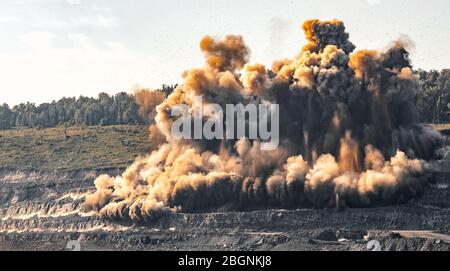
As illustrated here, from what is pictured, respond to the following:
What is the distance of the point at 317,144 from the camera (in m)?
189

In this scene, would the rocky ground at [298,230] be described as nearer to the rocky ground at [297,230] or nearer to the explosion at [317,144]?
the rocky ground at [297,230]

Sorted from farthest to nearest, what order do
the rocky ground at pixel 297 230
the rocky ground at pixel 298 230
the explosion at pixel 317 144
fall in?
the explosion at pixel 317 144 → the rocky ground at pixel 297 230 → the rocky ground at pixel 298 230

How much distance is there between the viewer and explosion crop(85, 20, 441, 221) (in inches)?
7087

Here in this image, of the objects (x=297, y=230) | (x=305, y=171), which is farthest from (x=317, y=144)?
(x=297, y=230)


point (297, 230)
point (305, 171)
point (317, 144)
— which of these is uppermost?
point (317, 144)

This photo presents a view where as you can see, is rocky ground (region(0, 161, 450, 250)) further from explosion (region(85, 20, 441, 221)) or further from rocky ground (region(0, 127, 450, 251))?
explosion (region(85, 20, 441, 221))

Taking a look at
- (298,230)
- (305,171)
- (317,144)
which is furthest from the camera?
(317,144)

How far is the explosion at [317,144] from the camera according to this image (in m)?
180

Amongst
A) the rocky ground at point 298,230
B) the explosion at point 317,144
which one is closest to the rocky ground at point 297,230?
the rocky ground at point 298,230

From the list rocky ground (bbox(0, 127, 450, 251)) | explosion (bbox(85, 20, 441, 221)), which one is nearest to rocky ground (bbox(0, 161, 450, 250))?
rocky ground (bbox(0, 127, 450, 251))

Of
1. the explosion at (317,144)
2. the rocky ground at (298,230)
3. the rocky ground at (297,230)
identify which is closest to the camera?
the rocky ground at (298,230)

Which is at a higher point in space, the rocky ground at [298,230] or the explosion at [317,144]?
the explosion at [317,144]

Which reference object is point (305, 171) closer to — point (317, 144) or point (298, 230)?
point (317, 144)
